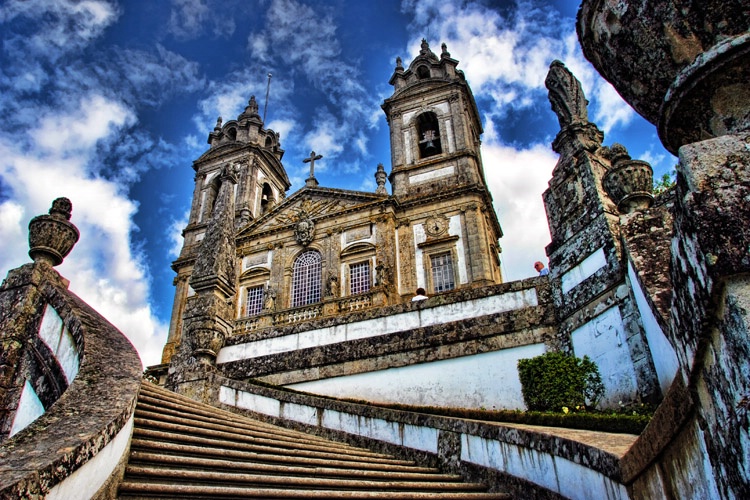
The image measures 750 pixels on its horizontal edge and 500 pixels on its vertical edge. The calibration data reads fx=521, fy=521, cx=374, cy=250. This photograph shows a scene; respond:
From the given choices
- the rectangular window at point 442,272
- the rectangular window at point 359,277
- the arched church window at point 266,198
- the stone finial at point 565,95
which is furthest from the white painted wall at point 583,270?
the arched church window at point 266,198

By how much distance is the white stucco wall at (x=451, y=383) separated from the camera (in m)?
7.38

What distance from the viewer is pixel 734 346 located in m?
1.49

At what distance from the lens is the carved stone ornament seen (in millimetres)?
23500

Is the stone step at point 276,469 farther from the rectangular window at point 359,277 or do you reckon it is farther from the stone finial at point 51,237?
the rectangular window at point 359,277

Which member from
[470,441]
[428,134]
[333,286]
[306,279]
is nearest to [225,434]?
[470,441]

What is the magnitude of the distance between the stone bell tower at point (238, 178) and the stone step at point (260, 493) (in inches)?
874

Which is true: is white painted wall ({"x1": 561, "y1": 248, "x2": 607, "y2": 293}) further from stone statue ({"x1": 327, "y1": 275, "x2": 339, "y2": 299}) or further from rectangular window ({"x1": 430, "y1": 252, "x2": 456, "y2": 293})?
stone statue ({"x1": 327, "y1": 275, "x2": 339, "y2": 299})

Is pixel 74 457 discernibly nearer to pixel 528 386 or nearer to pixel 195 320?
pixel 528 386

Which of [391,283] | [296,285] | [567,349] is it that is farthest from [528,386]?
[296,285]

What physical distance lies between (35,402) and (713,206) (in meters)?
5.85

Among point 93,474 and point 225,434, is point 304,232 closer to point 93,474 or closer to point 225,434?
point 225,434

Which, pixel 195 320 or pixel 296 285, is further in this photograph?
Answer: pixel 296 285

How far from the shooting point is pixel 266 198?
101 ft

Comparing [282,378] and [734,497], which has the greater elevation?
[282,378]
